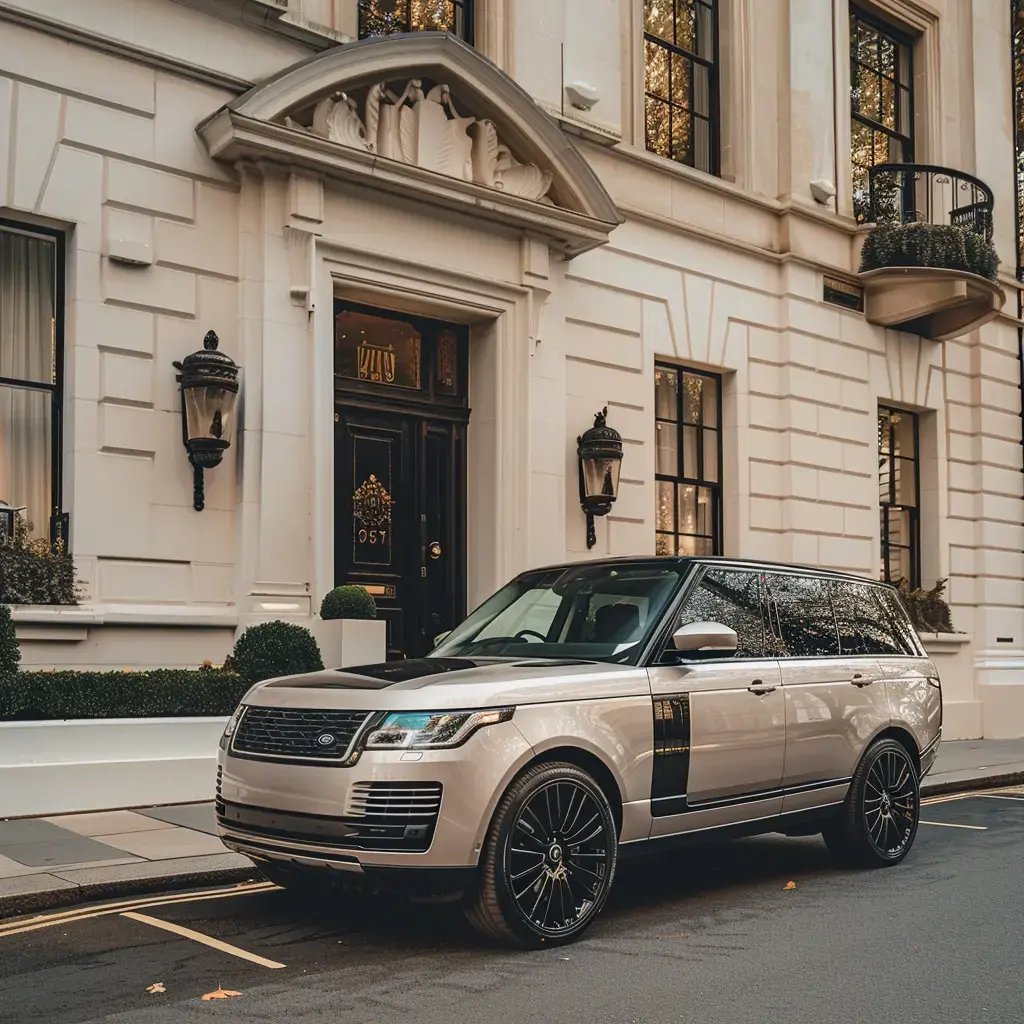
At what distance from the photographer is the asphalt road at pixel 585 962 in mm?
5125

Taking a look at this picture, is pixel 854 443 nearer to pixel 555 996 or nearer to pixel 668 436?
pixel 668 436

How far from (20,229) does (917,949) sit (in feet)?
29.1

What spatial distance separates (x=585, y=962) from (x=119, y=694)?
5414 millimetres

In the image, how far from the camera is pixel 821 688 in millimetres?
7973

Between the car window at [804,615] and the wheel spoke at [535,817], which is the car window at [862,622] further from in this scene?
the wheel spoke at [535,817]

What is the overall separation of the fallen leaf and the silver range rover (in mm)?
750

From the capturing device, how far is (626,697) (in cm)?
666

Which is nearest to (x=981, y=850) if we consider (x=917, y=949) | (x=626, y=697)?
(x=917, y=949)

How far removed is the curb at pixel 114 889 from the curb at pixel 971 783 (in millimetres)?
7618

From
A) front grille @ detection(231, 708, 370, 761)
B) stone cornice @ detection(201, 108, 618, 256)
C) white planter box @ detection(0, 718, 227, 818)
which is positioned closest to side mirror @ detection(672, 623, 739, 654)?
front grille @ detection(231, 708, 370, 761)

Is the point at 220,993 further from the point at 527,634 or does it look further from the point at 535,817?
the point at 527,634

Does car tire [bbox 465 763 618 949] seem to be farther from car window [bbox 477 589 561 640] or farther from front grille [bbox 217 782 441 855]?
car window [bbox 477 589 561 640]

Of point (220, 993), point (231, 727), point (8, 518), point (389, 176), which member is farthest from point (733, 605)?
point (389, 176)

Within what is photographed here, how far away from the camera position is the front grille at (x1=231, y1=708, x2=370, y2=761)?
5996 mm
